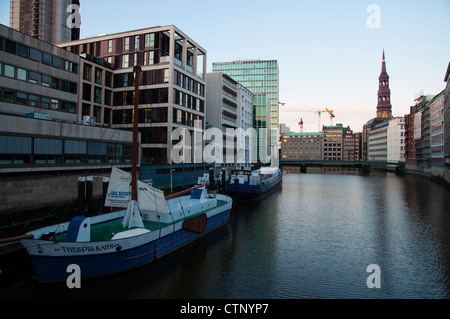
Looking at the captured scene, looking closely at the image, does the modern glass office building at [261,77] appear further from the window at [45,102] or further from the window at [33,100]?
the window at [33,100]

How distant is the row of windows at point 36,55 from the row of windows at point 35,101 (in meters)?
4.60

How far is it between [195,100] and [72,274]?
1973 inches

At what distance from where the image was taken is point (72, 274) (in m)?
16.5

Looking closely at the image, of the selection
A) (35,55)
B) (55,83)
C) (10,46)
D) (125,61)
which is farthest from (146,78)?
(10,46)

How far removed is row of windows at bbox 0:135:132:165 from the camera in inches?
1078

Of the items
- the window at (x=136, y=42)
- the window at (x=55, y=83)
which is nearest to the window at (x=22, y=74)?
the window at (x=55, y=83)

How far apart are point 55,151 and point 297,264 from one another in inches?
1029

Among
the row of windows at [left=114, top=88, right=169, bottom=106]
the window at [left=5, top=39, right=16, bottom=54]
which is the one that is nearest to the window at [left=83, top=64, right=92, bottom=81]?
the row of windows at [left=114, top=88, right=169, bottom=106]

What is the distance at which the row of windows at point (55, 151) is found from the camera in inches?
1078

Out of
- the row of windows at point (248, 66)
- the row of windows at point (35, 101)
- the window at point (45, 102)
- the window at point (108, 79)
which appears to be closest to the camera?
the row of windows at point (35, 101)

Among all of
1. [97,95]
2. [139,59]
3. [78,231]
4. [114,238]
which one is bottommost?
[114,238]

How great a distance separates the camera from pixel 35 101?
131ft

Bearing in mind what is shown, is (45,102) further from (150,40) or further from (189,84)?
(189,84)

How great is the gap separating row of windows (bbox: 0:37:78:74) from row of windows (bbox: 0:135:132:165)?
1365 centimetres
